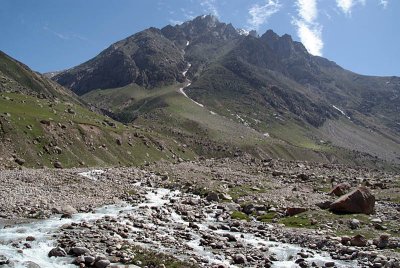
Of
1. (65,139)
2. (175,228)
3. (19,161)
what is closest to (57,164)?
(19,161)

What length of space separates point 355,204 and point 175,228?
2436cm

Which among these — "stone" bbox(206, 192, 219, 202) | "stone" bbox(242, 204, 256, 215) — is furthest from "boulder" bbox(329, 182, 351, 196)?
"stone" bbox(242, 204, 256, 215)

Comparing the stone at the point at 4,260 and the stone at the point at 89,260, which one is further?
the stone at the point at 89,260

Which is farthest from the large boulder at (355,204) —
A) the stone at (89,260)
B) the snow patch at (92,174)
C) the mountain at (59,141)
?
the mountain at (59,141)

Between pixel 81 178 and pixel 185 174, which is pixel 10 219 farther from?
pixel 185 174

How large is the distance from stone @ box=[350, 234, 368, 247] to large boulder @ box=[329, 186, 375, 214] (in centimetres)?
1434

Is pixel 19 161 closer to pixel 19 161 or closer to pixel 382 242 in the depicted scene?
pixel 19 161

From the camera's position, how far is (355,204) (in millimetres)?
53625

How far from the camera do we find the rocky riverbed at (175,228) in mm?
31891

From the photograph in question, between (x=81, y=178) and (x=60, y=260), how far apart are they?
4214cm

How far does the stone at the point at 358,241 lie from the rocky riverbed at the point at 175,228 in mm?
85

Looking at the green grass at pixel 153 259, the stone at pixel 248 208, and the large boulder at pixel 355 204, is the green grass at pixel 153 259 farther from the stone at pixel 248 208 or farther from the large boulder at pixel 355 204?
the large boulder at pixel 355 204

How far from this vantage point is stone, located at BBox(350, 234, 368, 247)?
127 ft

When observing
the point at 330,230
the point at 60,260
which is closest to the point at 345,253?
the point at 330,230
